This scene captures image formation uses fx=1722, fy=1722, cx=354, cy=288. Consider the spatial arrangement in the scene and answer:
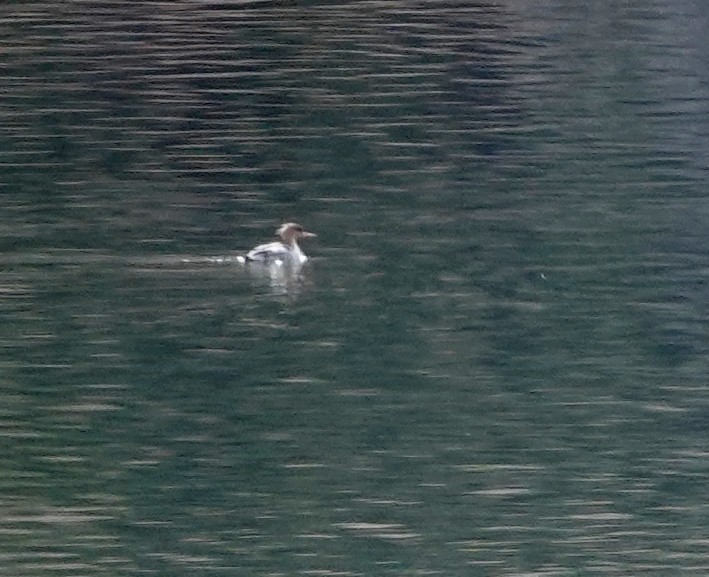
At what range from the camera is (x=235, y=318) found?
316 inches

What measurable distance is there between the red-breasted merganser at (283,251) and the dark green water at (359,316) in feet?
0.44

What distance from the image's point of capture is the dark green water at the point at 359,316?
6.02 meters

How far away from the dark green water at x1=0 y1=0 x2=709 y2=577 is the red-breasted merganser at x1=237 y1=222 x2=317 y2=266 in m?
0.13

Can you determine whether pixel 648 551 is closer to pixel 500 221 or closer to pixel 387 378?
pixel 387 378

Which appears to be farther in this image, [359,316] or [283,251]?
[283,251]

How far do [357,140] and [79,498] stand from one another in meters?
5.47

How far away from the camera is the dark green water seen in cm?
602

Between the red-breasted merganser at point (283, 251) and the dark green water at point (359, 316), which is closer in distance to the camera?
the dark green water at point (359, 316)

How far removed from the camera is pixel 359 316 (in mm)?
8039

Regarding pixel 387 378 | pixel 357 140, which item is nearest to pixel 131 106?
pixel 357 140

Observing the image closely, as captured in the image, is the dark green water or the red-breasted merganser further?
the red-breasted merganser

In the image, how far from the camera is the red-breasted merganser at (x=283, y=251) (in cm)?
861

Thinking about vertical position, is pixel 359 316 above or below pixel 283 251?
below

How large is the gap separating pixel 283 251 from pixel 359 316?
0.78 meters
